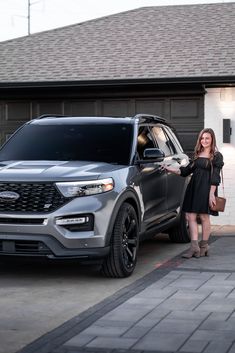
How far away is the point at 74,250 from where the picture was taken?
24.5 feet

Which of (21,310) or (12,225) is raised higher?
(12,225)

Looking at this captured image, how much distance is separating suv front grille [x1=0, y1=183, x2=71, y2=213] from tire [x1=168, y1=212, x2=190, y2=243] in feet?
11.9

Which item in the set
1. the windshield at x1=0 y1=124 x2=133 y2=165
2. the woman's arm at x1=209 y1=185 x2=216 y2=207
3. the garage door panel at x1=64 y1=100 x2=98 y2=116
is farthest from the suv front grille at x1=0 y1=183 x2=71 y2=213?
the garage door panel at x1=64 y1=100 x2=98 y2=116

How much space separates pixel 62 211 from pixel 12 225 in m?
0.55

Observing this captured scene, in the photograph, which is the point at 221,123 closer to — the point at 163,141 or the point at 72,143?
the point at 163,141

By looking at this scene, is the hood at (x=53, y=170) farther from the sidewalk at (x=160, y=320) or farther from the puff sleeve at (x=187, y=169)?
the puff sleeve at (x=187, y=169)

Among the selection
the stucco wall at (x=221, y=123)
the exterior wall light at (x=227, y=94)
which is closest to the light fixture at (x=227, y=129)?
the stucco wall at (x=221, y=123)

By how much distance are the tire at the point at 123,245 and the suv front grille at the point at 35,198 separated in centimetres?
71

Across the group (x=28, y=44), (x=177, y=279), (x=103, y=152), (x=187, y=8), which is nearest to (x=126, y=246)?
(x=177, y=279)

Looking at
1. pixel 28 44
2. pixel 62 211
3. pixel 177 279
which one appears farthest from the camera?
pixel 28 44

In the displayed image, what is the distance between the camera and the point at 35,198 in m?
7.49

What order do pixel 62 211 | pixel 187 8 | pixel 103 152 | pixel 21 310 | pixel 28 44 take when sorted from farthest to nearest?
pixel 187 8 < pixel 28 44 < pixel 103 152 < pixel 62 211 < pixel 21 310

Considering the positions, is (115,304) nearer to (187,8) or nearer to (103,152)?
(103,152)

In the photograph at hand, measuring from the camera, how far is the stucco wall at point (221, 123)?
13086mm
